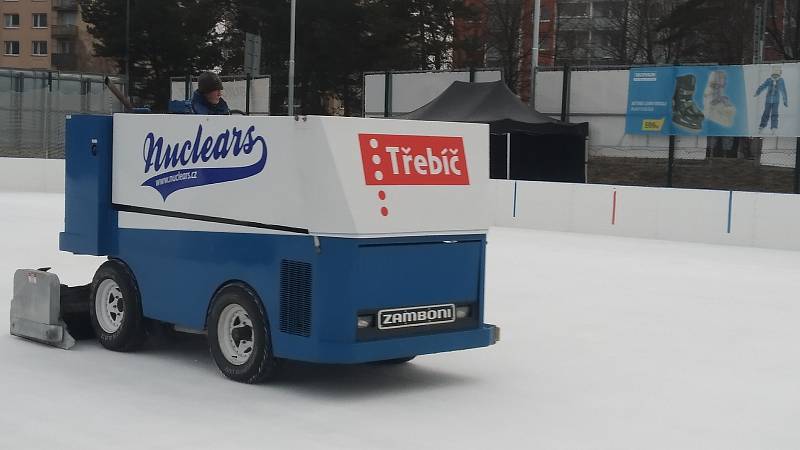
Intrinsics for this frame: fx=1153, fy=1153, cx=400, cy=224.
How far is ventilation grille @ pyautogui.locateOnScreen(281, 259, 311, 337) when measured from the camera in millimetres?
6859

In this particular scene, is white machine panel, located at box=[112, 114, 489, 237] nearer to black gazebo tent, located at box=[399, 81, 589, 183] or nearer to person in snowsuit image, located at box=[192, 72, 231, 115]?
person in snowsuit image, located at box=[192, 72, 231, 115]

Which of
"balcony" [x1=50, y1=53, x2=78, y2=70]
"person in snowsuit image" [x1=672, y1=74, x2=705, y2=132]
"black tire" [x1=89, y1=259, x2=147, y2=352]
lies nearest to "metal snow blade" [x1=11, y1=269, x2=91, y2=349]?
"black tire" [x1=89, y1=259, x2=147, y2=352]

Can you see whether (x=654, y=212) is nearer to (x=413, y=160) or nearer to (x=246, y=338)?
(x=413, y=160)

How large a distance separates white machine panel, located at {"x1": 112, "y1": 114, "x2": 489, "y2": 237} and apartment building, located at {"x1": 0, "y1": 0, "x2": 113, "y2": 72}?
84.5m

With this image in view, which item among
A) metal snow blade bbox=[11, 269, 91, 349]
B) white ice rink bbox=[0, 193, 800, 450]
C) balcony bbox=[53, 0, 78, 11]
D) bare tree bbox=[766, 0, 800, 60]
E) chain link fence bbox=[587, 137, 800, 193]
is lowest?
white ice rink bbox=[0, 193, 800, 450]

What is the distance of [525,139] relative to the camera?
89.4 ft

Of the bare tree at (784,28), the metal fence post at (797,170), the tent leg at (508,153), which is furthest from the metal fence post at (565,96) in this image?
the bare tree at (784,28)

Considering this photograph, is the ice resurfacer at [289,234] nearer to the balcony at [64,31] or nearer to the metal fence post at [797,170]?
the metal fence post at [797,170]

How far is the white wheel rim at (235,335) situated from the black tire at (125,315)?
1001 mm

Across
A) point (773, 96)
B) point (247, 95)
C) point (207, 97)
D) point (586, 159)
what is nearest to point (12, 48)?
point (247, 95)

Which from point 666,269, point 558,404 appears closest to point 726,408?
point 558,404

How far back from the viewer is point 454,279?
740 cm

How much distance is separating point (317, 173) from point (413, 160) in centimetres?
70

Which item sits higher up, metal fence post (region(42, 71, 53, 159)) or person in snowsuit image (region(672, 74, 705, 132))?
person in snowsuit image (region(672, 74, 705, 132))
